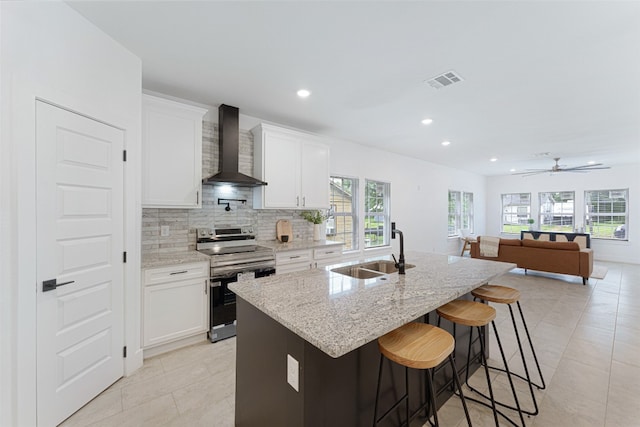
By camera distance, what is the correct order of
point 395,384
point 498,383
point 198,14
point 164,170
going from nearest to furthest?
point 395,384 → point 198,14 → point 498,383 → point 164,170

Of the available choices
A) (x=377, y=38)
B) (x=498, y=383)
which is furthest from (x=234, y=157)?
(x=498, y=383)

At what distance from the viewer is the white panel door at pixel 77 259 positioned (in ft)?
5.50

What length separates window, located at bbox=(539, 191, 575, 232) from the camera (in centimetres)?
818

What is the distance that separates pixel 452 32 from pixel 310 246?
266 cm

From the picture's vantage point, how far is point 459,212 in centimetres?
838

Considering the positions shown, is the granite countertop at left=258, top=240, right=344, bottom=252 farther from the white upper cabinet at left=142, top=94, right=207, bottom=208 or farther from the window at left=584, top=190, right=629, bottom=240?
the window at left=584, top=190, right=629, bottom=240

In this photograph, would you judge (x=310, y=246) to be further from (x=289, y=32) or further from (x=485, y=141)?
(x=485, y=141)

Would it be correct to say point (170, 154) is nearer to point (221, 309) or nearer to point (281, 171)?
point (281, 171)

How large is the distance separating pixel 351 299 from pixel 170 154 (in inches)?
97.2

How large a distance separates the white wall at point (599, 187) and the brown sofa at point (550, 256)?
12.3 feet

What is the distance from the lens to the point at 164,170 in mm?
2801

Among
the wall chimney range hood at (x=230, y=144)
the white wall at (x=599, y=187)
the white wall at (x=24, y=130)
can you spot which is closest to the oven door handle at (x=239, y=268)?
the wall chimney range hood at (x=230, y=144)

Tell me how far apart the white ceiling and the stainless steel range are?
1.68 metres

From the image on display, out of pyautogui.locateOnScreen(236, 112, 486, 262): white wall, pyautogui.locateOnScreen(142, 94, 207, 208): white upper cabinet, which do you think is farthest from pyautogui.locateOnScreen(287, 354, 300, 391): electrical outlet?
pyautogui.locateOnScreen(236, 112, 486, 262): white wall
